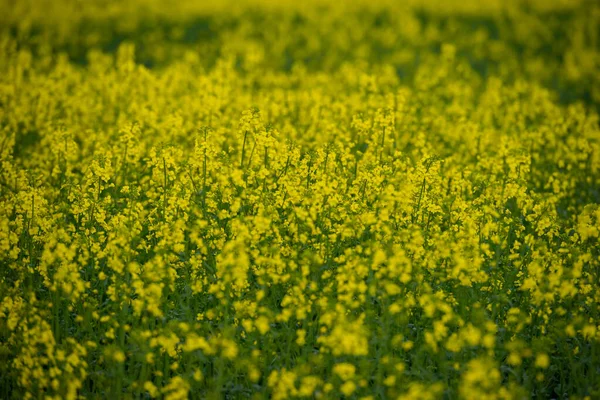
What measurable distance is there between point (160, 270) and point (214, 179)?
8.25 ft

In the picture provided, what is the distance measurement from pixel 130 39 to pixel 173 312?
1386 centimetres

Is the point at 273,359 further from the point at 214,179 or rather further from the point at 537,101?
the point at 537,101

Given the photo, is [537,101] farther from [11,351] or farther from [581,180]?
[11,351]

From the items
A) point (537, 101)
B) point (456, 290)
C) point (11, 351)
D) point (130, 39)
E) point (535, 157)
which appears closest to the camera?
point (11, 351)

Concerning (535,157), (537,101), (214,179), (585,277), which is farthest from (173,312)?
(537,101)

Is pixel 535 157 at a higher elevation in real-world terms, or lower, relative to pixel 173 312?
higher

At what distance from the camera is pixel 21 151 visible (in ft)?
28.7

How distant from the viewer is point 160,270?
17.8 feet

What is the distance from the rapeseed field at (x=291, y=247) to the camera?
16.8 feet

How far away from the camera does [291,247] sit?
21.4 ft

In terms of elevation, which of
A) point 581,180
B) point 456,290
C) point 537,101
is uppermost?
point 537,101

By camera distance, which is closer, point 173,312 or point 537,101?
point 173,312

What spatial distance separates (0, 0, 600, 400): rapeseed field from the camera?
513 cm

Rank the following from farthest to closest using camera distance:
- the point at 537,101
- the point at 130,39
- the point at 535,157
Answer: the point at 130,39, the point at 537,101, the point at 535,157
